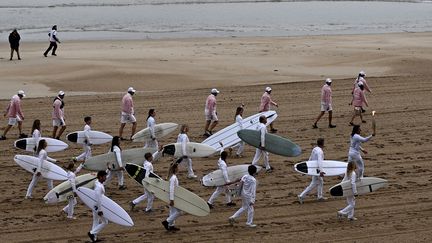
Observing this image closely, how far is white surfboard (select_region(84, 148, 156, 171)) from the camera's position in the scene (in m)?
21.4

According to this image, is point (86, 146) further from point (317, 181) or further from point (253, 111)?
point (253, 111)

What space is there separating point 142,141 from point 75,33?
30.9 meters

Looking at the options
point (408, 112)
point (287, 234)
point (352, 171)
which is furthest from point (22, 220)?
point (408, 112)

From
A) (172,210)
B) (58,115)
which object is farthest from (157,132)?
(172,210)

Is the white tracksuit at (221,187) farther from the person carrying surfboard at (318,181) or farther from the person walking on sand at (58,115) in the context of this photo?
the person walking on sand at (58,115)

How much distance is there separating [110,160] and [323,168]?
5.27m

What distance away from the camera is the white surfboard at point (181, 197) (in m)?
18.6

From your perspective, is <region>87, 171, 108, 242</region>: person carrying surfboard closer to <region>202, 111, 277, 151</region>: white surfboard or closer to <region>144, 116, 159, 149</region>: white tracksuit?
<region>144, 116, 159, 149</region>: white tracksuit

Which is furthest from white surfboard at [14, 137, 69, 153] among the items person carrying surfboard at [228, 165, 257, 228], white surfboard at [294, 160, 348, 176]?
person carrying surfboard at [228, 165, 257, 228]

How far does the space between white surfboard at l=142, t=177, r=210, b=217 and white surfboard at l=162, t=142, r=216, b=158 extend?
318cm

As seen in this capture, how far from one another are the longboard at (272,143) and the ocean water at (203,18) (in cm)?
2956

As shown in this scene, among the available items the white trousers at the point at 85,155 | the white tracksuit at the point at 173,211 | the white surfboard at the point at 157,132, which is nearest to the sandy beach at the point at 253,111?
the white tracksuit at the point at 173,211

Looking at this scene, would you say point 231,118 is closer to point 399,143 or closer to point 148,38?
point 399,143

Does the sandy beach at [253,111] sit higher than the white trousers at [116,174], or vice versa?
the white trousers at [116,174]
